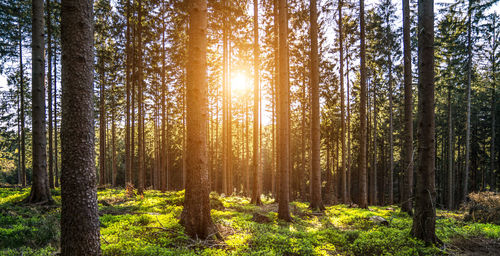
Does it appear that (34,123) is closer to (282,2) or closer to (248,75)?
(282,2)

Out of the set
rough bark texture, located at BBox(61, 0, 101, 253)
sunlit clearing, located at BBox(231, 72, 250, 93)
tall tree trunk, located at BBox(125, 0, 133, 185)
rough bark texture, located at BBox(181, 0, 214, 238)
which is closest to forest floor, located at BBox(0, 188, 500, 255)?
rough bark texture, located at BBox(181, 0, 214, 238)

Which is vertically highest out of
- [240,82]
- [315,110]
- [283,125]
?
[240,82]

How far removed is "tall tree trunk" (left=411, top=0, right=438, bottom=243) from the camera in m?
5.94

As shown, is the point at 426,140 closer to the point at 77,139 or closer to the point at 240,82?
the point at 77,139

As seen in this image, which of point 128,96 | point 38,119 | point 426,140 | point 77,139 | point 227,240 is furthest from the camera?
Answer: point 128,96

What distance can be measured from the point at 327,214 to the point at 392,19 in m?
15.9

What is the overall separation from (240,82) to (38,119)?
15.7 m

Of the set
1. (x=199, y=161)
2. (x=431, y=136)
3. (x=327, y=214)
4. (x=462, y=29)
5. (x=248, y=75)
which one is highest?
(x=462, y=29)

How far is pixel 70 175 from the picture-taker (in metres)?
3.32

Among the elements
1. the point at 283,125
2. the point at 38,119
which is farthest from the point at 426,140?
the point at 38,119

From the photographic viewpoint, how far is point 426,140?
6098 mm

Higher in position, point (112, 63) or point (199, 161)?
point (112, 63)

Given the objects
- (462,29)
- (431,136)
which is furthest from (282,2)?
(462,29)

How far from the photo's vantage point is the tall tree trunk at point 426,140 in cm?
594
